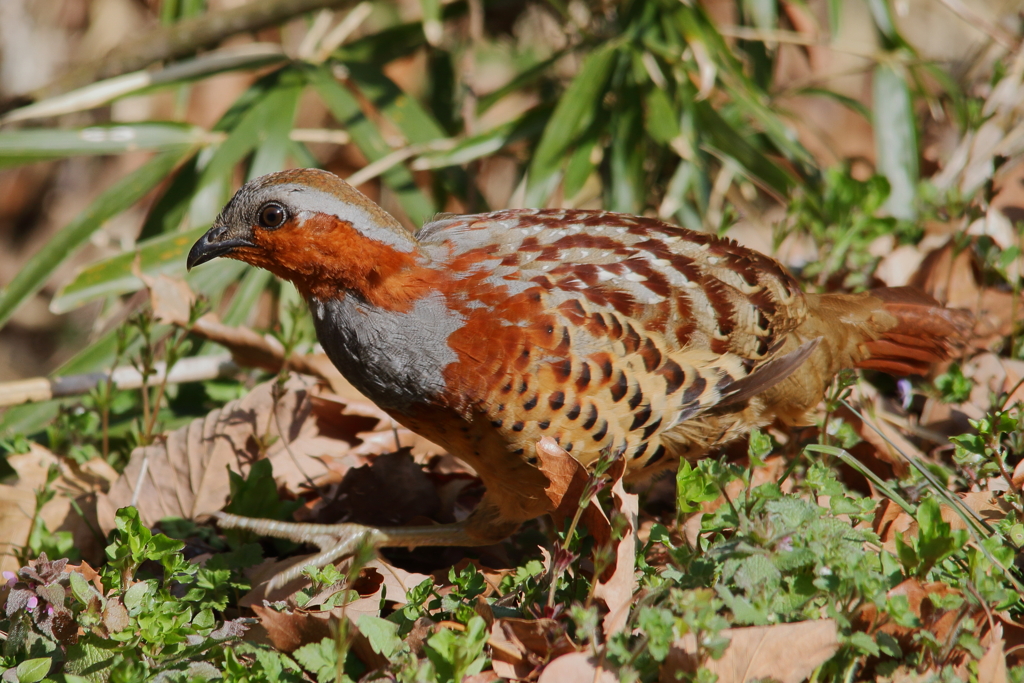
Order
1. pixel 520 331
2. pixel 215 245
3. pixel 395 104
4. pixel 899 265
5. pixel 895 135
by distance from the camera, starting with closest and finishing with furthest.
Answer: pixel 520 331 → pixel 215 245 → pixel 899 265 → pixel 895 135 → pixel 395 104

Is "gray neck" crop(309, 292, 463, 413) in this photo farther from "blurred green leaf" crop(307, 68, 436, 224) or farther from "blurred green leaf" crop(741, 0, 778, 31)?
"blurred green leaf" crop(741, 0, 778, 31)

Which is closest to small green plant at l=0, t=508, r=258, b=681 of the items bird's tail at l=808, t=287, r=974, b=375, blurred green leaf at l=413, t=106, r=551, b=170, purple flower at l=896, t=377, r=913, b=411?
bird's tail at l=808, t=287, r=974, b=375

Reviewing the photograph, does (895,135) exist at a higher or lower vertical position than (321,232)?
lower

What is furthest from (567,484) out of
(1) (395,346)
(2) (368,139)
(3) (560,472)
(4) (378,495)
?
(2) (368,139)

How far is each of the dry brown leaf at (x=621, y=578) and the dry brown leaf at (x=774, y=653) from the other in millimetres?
183

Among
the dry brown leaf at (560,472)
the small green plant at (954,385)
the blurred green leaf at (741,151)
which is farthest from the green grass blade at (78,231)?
the small green plant at (954,385)

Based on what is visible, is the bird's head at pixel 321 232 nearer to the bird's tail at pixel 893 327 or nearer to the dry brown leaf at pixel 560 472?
the dry brown leaf at pixel 560 472

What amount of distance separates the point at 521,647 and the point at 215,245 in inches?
59.5

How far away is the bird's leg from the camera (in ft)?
9.69

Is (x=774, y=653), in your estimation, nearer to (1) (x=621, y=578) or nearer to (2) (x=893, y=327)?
(1) (x=621, y=578)

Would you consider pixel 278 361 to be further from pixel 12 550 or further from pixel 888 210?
pixel 888 210

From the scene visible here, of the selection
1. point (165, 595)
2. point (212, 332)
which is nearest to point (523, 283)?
point (165, 595)

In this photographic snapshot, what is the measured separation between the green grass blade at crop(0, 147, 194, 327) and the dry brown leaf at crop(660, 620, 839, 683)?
11.1 feet

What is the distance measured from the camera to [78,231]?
14.0ft
